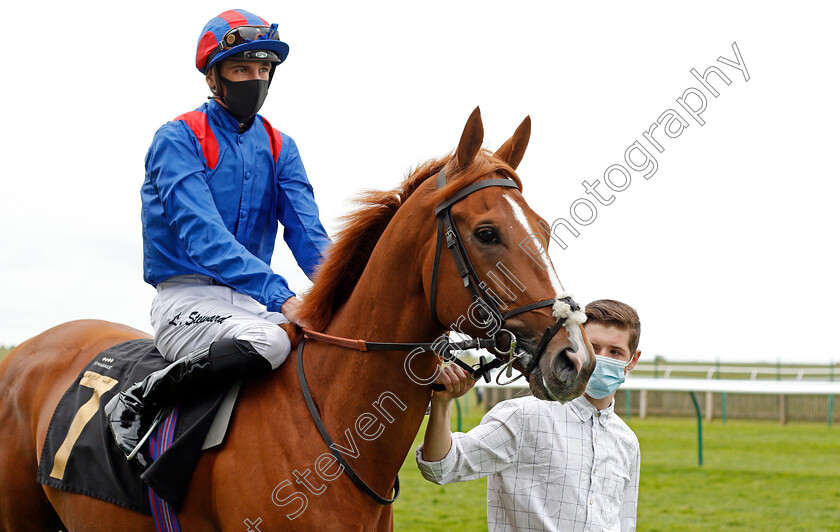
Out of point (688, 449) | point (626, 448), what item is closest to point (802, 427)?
point (688, 449)

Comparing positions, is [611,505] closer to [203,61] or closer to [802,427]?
[203,61]

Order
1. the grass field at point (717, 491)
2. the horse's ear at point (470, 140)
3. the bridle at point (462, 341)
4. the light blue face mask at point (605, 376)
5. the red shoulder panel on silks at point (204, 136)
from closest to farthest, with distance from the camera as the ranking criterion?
the bridle at point (462, 341), the horse's ear at point (470, 140), the light blue face mask at point (605, 376), the red shoulder panel on silks at point (204, 136), the grass field at point (717, 491)

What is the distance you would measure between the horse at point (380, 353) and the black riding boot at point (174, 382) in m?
0.14

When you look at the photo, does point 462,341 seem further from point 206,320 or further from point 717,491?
point 717,491

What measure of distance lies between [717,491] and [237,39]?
359 inches

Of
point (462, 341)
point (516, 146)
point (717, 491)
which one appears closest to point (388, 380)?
point (462, 341)

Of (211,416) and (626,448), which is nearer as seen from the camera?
(211,416)

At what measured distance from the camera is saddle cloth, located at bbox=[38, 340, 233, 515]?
2811 millimetres

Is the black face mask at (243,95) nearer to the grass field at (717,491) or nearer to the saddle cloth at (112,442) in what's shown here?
the saddle cloth at (112,442)

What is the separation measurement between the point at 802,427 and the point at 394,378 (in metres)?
19.2

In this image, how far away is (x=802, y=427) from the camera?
19000 mm

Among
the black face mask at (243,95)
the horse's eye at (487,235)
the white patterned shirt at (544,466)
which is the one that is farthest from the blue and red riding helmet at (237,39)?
the white patterned shirt at (544,466)

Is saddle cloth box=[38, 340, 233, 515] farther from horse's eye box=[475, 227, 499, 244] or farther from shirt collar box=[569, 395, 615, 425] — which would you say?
shirt collar box=[569, 395, 615, 425]

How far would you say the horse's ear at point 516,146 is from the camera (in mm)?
2953
